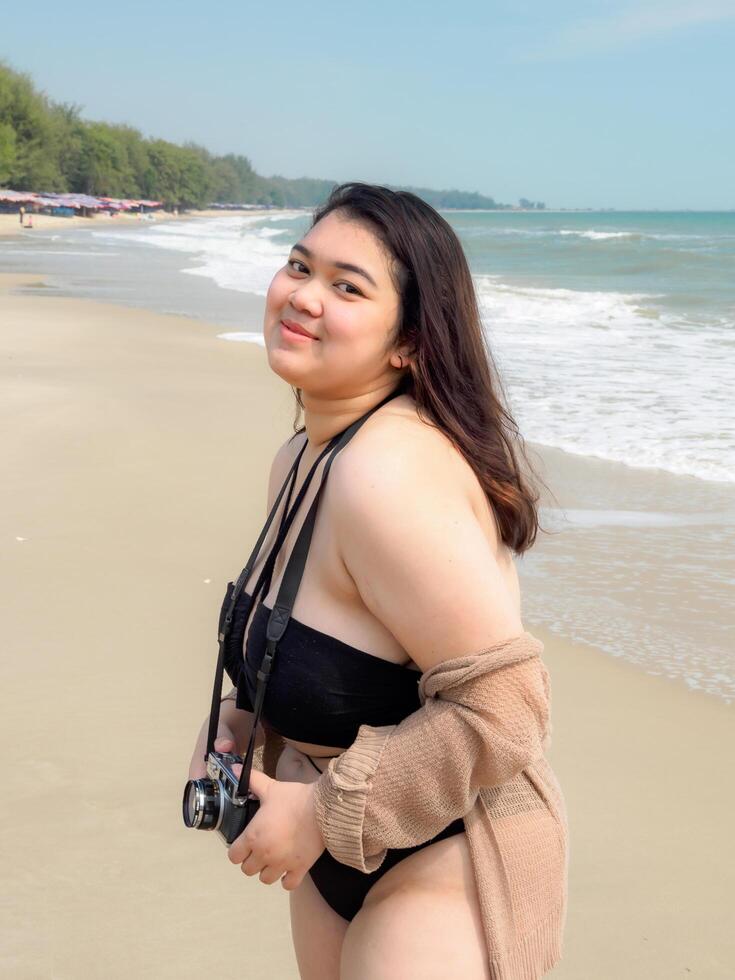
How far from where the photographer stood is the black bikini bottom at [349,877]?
156cm

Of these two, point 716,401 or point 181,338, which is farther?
point 181,338

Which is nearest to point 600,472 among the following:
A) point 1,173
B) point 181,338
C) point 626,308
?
point 181,338

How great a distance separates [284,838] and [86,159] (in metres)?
131

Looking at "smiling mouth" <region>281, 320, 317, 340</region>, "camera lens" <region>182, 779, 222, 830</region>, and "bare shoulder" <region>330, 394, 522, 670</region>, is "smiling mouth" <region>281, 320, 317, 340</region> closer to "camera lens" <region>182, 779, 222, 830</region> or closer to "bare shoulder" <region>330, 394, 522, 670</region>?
"bare shoulder" <region>330, 394, 522, 670</region>

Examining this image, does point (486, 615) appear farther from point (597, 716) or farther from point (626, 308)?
point (626, 308)

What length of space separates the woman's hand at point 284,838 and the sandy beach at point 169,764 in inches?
48.5

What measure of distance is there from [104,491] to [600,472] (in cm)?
314

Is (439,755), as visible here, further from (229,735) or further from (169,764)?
(169,764)

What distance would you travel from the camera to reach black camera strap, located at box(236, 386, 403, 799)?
5.09ft

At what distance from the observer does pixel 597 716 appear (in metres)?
3.94

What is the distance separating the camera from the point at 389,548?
1421mm

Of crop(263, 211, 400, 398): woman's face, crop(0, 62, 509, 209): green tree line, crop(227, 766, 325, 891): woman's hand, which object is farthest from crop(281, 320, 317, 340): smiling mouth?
crop(0, 62, 509, 209): green tree line

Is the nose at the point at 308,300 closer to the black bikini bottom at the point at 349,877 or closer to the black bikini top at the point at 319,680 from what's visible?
the black bikini top at the point at 319,680

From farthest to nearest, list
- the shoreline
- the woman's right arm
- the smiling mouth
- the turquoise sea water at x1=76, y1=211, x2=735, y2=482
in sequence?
the turquoise sea water at x1=76, y1=211, x2=735, y2=482
the shoreline
the woman's right arm
the smiling mouth
